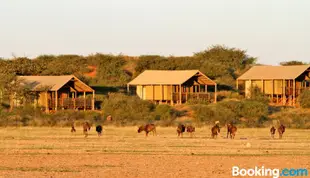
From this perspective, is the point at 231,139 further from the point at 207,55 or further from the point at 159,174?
the point at 207,55

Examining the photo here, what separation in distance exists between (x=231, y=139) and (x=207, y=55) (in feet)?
209

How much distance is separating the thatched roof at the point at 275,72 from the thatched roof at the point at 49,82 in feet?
53.6

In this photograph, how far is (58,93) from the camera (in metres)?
71.4

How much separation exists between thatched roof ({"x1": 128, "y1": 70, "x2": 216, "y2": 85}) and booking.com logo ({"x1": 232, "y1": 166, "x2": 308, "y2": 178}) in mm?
46436

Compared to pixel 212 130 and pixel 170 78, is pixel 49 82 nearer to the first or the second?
pixel 170 78

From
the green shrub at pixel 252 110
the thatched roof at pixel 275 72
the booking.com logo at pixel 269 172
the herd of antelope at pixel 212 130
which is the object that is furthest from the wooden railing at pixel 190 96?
the booking.com logo at pixel 269 172

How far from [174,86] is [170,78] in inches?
30.2

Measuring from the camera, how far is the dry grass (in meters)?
26.4

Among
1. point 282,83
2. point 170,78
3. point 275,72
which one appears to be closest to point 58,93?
point 170,78

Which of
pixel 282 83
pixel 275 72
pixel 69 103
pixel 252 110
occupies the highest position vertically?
pixel 275 72

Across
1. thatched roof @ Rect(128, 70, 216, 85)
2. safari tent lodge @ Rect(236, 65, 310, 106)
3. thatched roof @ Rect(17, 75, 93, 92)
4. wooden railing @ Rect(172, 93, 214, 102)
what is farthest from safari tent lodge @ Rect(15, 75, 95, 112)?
safari tent lodge @ Rect(236, 65, 310, 106)

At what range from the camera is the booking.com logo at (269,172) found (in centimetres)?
2534

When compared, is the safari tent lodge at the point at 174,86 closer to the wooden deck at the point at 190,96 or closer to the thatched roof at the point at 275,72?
the wooden deck at the point at 190,96

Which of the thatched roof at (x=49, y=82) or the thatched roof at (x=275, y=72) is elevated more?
the thatched roof at (x=275, y=72)
